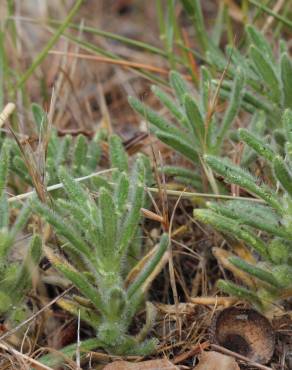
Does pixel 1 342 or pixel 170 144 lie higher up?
pixel 170 144

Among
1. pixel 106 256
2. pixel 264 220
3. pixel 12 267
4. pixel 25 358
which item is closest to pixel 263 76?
pixel 264 220

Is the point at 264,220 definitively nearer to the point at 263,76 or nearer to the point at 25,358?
the point at 263,76

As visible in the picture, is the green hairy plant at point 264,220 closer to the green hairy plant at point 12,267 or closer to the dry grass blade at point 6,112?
the green hairy plant at point 12,267

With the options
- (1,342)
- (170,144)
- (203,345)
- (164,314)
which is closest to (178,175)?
(170,144)

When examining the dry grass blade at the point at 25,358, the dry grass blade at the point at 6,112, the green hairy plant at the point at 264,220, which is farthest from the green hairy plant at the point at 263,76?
the dry grass blade at the point at 25,358

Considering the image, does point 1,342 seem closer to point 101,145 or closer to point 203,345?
point 203,345

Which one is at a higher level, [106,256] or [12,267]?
[106,256]
